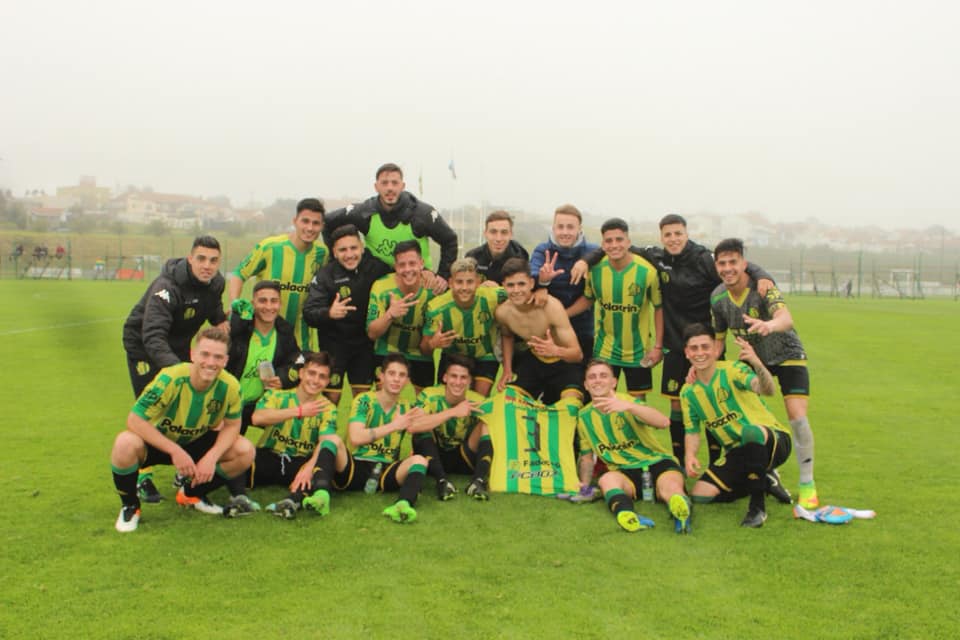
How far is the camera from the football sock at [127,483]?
459 cm

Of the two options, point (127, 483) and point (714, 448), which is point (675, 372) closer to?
point (714, 448)

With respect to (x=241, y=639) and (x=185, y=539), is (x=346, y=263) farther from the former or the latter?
(x=241, y=639)

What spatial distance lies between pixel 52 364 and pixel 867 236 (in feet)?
387

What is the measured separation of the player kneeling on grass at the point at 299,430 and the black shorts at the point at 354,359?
835 mm

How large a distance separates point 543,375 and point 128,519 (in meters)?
3.24

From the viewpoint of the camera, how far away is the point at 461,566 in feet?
13.3

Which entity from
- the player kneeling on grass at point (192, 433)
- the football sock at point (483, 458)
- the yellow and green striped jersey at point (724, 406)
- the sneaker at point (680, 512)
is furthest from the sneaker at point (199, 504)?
the yellow and green striped jersey at point (724, 406)

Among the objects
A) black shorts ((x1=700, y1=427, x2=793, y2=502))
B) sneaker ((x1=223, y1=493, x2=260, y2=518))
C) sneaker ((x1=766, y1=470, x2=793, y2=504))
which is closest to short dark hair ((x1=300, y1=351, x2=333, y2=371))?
sneaker ((x1=223, y1=493, x2=260, y2=518))

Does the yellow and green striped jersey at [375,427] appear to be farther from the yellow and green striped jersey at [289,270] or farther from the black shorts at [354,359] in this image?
the yellow and green striped jersey at [289,270]

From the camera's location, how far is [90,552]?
4199 mm

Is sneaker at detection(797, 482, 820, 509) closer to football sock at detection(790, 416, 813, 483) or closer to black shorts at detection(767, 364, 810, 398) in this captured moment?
football sock at detection(790, 416, 813, 483)

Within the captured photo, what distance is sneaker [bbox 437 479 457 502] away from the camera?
5285 mm

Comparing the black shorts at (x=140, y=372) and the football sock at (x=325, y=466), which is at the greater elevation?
the black shorts at (x=140, y=372)

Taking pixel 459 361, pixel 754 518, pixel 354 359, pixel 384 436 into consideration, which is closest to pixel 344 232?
pixel 354 359
